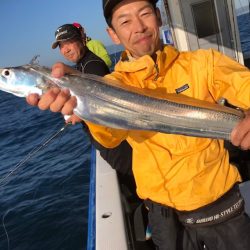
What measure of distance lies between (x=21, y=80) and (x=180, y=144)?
1.17 meters

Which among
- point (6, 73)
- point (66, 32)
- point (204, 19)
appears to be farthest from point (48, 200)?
point (6, 73)

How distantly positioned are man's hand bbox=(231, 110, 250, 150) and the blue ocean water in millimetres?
4821

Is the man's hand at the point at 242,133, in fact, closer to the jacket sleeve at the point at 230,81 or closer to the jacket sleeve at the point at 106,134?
the jacket sleeve at the point at 230,81

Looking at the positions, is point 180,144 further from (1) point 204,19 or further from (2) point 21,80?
(1) point 204,19

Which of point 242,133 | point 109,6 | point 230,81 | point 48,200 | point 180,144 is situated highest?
point 109,6

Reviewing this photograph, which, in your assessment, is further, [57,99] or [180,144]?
[180,144]

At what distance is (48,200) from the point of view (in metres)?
8.33

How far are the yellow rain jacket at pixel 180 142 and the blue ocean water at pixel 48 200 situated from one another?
4.25m

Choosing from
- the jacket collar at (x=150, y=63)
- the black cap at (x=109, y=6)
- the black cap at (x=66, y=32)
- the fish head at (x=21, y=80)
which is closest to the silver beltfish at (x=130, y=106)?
the fish head at (x=21, y=80)

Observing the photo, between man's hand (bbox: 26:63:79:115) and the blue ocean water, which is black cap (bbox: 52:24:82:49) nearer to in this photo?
man's hand (bbox: 26:63:79:115)

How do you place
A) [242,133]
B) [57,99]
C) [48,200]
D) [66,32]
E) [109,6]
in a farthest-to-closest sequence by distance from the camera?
1. [48,200]
2. [66,32]
3. [109,6]
4. [57,99]
5. [242,133]

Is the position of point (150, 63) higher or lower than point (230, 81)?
higher

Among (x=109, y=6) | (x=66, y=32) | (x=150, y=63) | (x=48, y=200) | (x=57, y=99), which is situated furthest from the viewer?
(x=48, y=200)

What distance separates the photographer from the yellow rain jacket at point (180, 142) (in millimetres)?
2396
